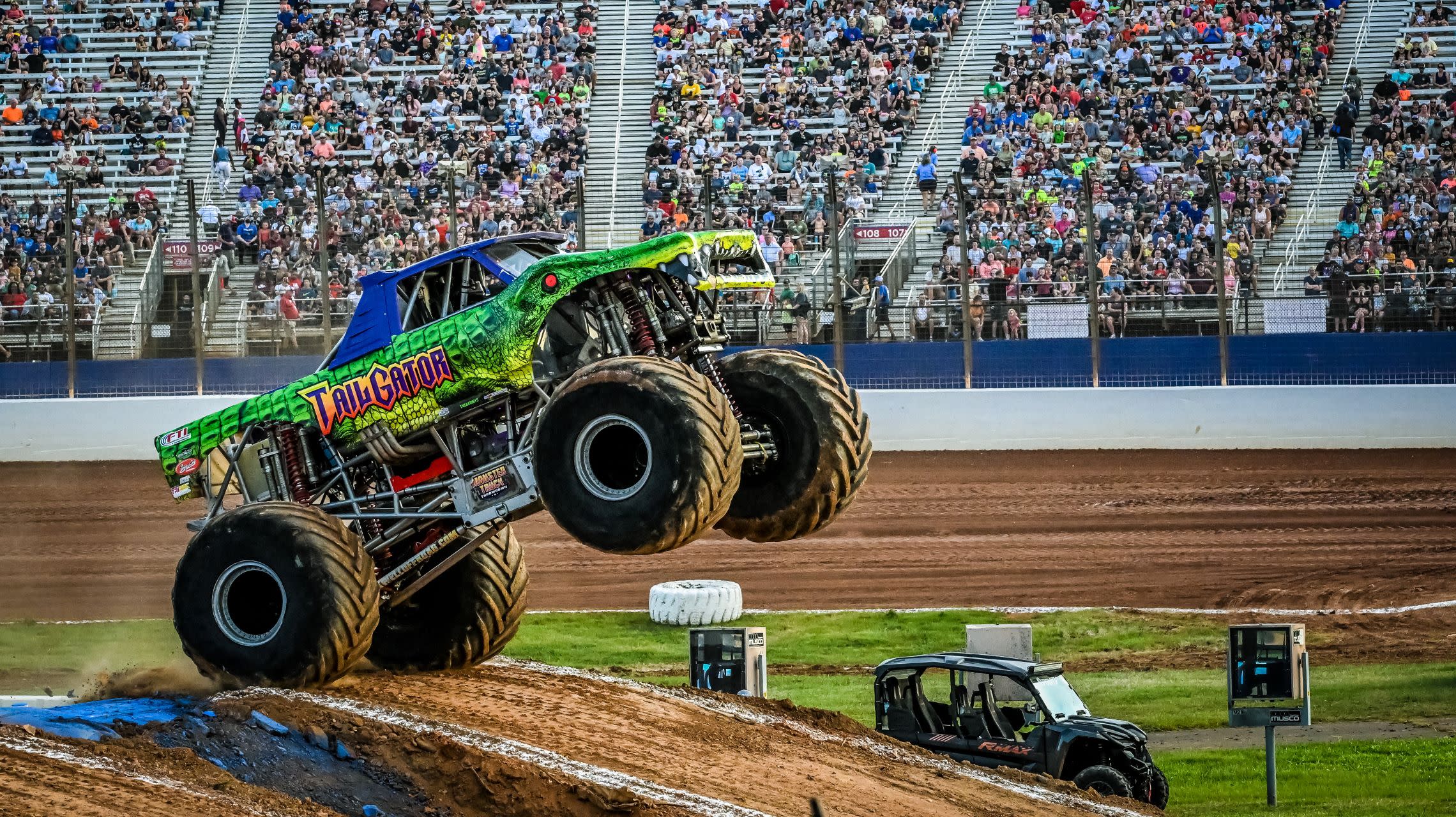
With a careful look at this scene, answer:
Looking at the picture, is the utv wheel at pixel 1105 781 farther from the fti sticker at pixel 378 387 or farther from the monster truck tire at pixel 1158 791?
the fti sticker at pixel 378 387

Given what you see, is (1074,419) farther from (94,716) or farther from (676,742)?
(94,716)

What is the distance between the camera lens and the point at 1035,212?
25.3 m

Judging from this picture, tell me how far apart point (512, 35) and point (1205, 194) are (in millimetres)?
16542

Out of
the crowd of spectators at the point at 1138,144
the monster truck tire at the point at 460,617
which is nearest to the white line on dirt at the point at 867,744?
the monster truck tire at the point at 460,617

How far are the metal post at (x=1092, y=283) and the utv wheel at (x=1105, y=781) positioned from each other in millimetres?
12886

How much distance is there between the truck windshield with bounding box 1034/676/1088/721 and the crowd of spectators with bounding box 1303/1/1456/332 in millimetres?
12690

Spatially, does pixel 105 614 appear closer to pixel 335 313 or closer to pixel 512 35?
pixel 335 313

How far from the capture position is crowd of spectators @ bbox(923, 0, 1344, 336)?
930 inches

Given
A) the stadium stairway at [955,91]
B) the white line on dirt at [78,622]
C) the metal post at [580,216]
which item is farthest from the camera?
the stadium stairway at [955,91]

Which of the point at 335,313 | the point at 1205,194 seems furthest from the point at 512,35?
→ the point at 1205,194

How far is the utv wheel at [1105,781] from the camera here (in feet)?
37.4

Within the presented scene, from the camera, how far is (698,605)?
676 inches

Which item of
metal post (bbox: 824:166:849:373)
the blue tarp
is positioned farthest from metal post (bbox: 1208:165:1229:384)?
the blue tarp

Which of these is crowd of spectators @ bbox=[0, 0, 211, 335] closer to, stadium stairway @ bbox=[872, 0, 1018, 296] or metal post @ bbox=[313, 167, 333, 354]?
metal post @ bbox=[313, 167, 333, 354]
